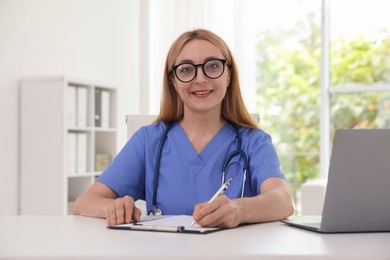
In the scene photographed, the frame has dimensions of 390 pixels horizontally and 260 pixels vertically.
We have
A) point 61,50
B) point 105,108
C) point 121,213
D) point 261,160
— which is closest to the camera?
point 121,213

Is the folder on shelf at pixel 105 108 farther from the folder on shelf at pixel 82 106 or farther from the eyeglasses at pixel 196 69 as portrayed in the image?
the eyeglasses at pixel 196 69

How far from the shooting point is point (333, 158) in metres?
1.28

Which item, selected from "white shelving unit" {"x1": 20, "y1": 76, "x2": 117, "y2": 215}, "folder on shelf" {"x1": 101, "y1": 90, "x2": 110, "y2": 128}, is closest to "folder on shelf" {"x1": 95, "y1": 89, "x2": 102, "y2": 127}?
"folder on shelf" {"x1": 101, "y1": 90, "x2": 110, "y2": 128}

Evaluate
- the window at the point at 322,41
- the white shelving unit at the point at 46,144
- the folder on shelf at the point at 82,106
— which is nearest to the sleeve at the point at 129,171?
the white shelving unit at the point at 46,144

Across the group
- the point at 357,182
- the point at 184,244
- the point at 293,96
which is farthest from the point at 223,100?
the point at 293,96

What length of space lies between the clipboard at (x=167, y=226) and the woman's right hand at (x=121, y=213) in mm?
21

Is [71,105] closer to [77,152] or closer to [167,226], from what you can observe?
[77,152]

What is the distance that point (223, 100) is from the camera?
2.12 metres

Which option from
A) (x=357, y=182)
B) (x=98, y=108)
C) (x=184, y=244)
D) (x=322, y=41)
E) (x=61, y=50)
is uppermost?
(x=322, y=41)

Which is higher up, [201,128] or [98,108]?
[98,108]

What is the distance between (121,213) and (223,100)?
710mm

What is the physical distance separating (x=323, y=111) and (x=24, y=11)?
2372 mm

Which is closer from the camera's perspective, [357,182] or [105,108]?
[357,182]

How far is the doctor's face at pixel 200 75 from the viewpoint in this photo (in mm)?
1955
